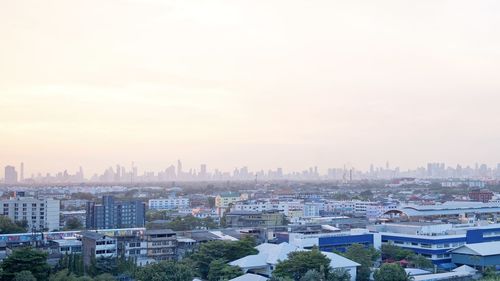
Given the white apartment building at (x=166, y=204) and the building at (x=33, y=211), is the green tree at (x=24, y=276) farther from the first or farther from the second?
the white apartment building at (x=166, y=204)

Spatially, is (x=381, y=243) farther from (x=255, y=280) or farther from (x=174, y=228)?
(x=174, y=228)

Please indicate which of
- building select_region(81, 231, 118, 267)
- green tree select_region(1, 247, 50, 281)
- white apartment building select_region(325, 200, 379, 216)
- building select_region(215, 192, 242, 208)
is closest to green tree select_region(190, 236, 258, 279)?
building select_region(81, 231, 118, 267)

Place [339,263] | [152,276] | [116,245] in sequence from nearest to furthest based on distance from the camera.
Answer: [152,276] → [339,263] → [116,245]

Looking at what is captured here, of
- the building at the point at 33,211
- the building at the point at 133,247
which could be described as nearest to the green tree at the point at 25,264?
the building at the point at 133,247

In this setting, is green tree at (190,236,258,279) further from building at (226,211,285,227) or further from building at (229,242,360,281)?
building at (226,211,285,227)

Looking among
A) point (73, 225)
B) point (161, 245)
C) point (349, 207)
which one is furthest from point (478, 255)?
point (349, 207)

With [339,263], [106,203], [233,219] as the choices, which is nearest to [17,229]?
[106,203]
